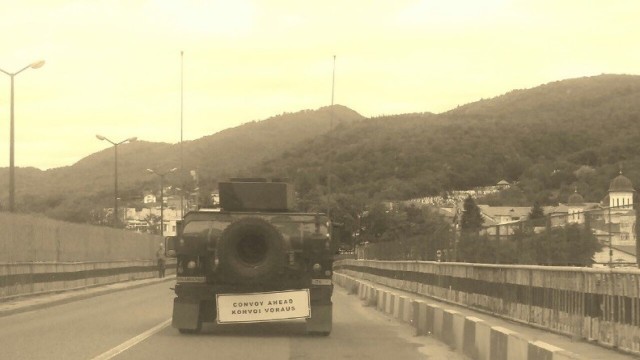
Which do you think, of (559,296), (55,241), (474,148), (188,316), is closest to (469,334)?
(559,296)

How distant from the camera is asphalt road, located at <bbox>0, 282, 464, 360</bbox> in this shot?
45.3 ft

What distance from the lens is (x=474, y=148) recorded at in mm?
152875

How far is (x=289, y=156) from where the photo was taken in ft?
483

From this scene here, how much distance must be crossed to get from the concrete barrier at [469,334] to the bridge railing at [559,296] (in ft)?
4.99

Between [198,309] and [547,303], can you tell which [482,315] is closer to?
[547,303]

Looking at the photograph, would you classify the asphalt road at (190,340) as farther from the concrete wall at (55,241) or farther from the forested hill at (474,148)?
the forested hill at (474,148)

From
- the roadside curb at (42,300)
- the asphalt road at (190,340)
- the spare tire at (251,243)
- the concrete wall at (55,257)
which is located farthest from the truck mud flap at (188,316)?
the concrete wall at (55,257)

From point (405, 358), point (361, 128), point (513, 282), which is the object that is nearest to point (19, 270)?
point (513, 282)

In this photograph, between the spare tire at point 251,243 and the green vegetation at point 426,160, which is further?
the green vegetation at point 426,160

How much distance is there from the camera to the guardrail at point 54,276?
84.0 ft

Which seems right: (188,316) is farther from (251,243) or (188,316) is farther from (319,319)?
(319,319)

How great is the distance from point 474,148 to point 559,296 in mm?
139247

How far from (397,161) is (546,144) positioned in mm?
21628

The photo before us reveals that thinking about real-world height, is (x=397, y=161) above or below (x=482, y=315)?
above
